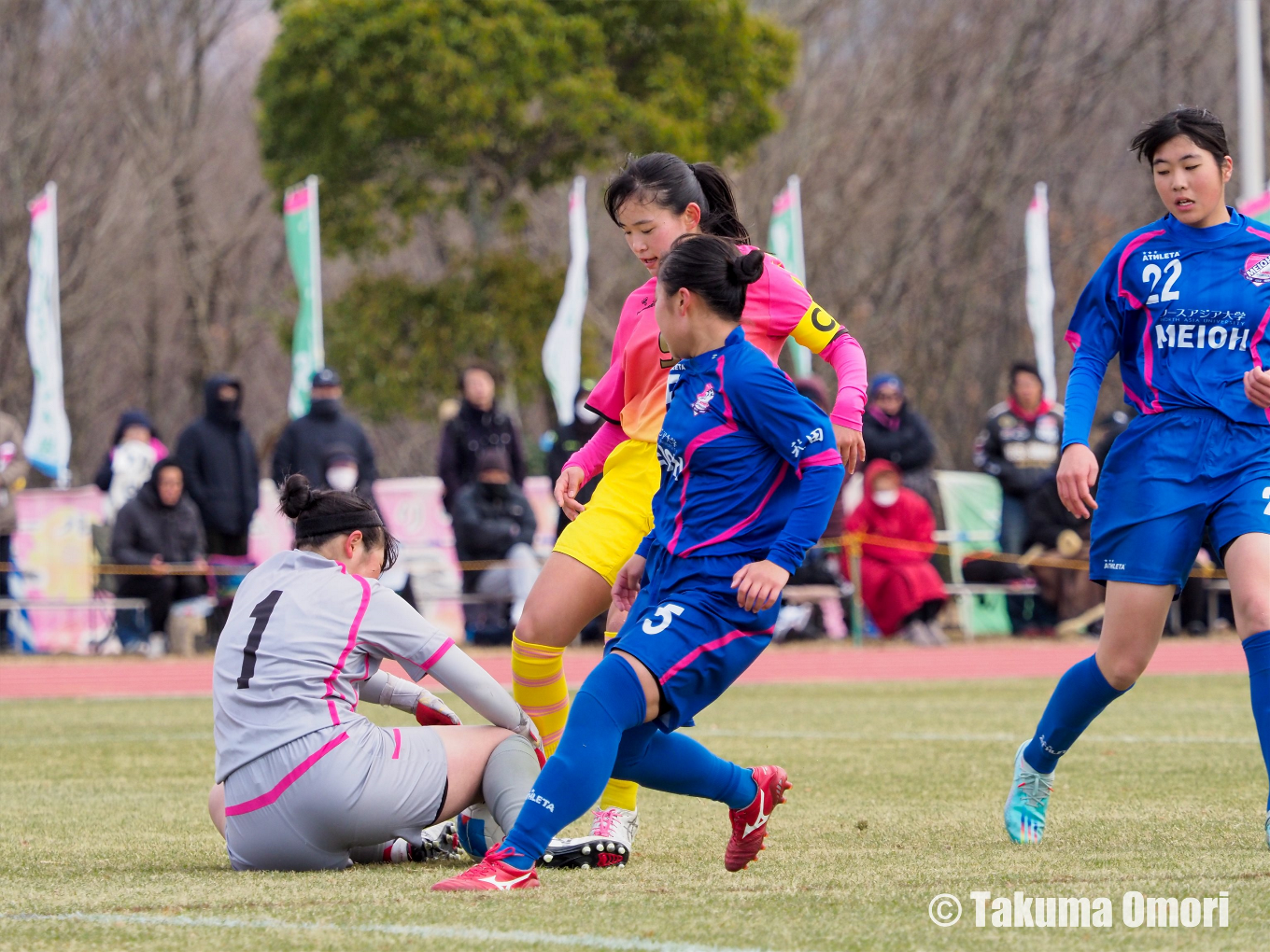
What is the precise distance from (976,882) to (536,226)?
26092 mm

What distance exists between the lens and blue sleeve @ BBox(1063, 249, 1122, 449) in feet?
16.6

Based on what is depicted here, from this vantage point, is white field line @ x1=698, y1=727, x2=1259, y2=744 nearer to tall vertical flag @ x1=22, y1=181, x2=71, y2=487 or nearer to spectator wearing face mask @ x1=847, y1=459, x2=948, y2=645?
spectator wearing face mask @ x1=847, y1=459, x2=948, y2=645

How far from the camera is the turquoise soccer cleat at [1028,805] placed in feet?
16.6

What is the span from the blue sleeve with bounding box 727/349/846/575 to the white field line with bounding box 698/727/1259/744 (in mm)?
4142

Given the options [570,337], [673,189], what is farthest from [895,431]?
[673,189]

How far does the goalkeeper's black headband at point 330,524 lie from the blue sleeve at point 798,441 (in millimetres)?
1181

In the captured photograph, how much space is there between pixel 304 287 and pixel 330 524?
12.5 metres

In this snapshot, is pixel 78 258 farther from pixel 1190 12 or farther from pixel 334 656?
pixel 334 656

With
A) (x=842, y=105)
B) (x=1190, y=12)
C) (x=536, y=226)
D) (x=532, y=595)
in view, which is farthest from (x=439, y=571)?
(x=1190, y=12)

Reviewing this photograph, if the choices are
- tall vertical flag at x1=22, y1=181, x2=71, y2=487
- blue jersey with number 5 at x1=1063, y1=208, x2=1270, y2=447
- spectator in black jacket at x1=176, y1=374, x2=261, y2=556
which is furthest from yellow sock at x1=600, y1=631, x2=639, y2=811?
tall vertical flag at x1=22, y1=181, x2=71, y2=487

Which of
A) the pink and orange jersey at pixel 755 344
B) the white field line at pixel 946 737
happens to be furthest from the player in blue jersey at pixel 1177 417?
the white field line at pixel 946 737

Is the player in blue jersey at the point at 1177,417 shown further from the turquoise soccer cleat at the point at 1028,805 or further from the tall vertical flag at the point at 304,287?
the tall vertical flag at the point at 304,287

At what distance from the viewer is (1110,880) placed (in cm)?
421

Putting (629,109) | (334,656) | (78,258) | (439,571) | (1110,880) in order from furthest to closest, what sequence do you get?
(78,258)
(629,109)
(439,571)
(334,656)
(1110,880)
